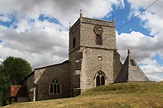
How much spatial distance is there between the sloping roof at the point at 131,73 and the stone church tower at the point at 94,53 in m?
4.77

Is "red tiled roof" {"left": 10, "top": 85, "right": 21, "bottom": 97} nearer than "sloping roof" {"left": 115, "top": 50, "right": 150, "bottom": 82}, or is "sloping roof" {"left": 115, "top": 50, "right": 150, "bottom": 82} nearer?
"sloping roof" {"left": 115, "top": 50, "right": 150, "bottom": 82}

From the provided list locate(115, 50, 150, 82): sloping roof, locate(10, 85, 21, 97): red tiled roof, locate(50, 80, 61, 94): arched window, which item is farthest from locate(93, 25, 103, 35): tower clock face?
locate(10, 85, 21, 97): red tiled roof

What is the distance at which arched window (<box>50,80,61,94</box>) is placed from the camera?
37750 millimetres

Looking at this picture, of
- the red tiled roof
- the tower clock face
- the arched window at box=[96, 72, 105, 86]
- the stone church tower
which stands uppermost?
the tower clock face

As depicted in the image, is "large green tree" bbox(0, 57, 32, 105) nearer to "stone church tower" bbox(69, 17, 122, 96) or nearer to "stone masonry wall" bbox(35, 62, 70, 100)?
"stone masonry wall" bbox(35, 62, 70, 100)

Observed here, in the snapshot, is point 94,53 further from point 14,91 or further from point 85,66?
point 14,91

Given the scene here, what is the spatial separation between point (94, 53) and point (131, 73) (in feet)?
27.4

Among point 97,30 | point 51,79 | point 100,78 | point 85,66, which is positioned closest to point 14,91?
point 51,79

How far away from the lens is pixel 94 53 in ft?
124

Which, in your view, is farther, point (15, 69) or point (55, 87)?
point (15, 69)

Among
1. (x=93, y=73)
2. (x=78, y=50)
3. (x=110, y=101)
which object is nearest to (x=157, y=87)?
(x=110, y=101)

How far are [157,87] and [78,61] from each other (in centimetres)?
1361

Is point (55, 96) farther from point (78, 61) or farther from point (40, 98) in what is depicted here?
point (78, 61)

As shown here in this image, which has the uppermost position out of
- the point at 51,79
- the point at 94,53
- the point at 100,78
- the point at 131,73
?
the point at 94,53
